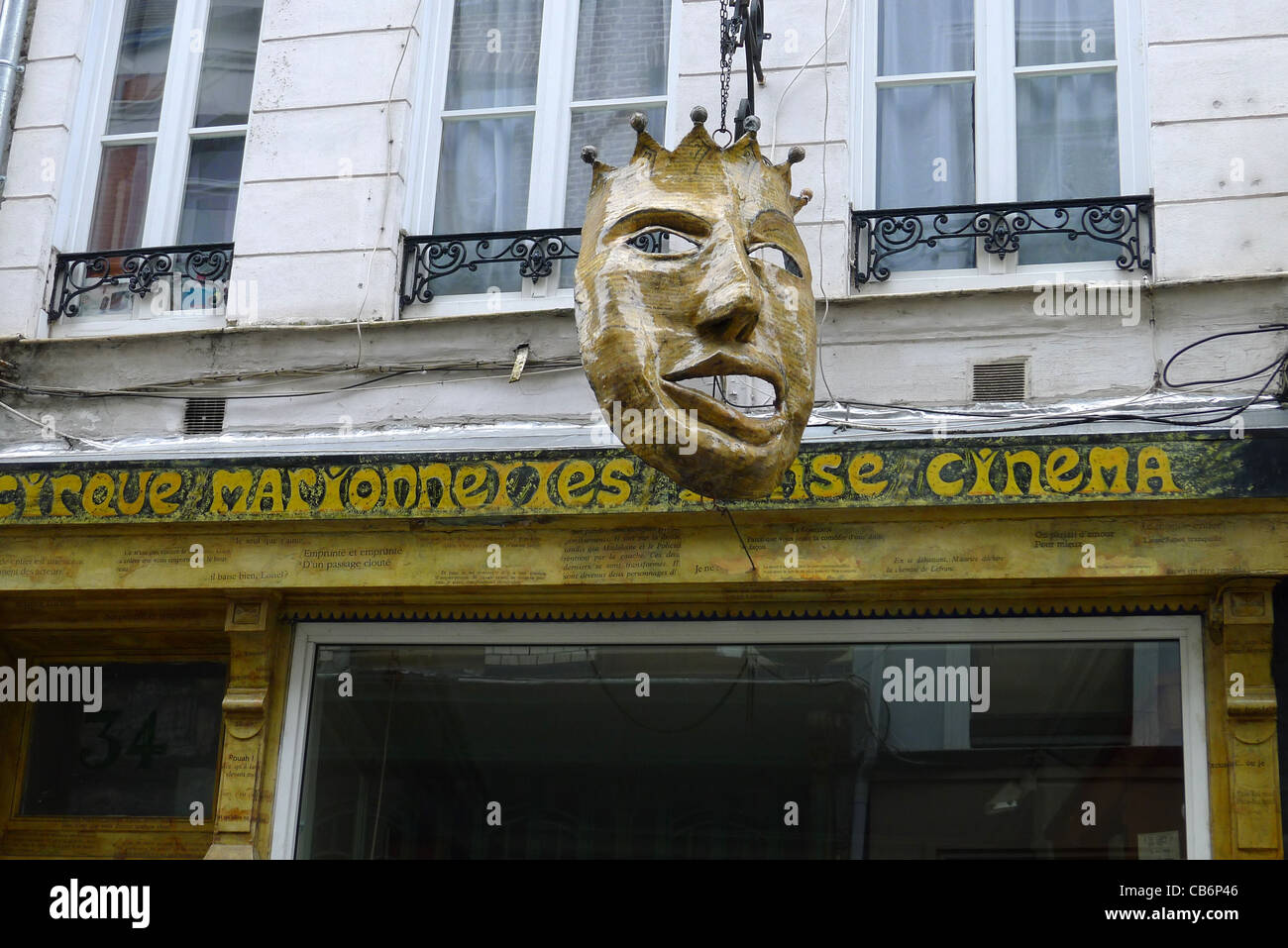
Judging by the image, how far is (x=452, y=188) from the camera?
8984 mm

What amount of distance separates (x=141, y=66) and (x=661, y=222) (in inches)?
193

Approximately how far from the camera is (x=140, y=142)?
9406mm

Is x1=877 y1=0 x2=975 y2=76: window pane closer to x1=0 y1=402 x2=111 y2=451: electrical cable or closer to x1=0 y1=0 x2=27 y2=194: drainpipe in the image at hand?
x1=0 y1=402 x2=111 y2=451: electrical cable

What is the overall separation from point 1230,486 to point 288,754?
460cm

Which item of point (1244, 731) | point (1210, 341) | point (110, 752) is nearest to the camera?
point (1244, 731)

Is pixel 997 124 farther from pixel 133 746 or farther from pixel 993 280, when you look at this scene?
pixel 133 746

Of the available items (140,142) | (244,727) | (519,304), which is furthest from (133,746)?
(140,142)

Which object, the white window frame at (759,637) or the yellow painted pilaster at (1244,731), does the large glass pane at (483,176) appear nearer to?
the white window frame at (759,637)

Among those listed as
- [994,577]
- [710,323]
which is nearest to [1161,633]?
[994,577]

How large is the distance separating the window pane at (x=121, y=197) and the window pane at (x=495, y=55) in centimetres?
185

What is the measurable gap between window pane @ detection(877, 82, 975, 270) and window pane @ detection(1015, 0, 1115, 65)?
38 cm

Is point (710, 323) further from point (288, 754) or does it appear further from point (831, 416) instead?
point (288, 754)

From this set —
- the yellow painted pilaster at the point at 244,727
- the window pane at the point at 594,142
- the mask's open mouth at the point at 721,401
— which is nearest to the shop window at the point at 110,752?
the yellow painted pilaster at the point at 244,727

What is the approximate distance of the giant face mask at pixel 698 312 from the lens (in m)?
5.47
